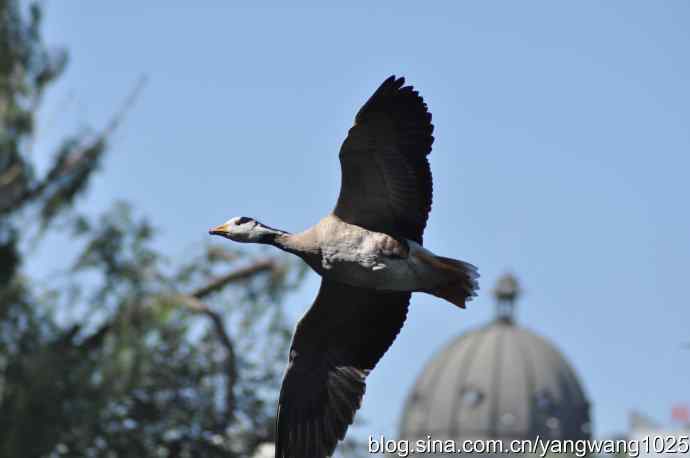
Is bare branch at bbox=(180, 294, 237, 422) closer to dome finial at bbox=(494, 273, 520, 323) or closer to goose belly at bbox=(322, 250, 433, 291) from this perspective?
goose belly at bbox=(322, 250, 433, 291)

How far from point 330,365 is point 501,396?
74.9 m

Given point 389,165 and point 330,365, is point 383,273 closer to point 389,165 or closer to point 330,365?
point 389,165

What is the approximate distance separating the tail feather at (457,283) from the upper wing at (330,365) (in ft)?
3.31

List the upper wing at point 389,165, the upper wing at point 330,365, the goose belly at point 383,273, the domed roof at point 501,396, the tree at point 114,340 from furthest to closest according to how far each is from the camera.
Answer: the domed roof at point 501,396
the tree at point 114,340
the upper wing at point 330,365
the upper wing at point 389,165
the goose belly at point 383,273

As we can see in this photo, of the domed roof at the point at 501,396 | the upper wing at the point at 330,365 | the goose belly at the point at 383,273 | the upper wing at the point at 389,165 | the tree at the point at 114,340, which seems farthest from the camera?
the domed roof at the point at 501,396

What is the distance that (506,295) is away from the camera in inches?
3890

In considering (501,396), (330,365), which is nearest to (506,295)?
(501,396)

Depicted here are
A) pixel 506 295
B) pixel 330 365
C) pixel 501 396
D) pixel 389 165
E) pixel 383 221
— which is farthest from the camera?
pixel 506 295

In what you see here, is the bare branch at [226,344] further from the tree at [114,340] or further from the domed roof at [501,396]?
the domed roof at [501,396]

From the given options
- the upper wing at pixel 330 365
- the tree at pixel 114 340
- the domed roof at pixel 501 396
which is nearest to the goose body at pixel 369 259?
the upper wing at pixel 330 365

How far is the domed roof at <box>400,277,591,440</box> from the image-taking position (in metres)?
86.3

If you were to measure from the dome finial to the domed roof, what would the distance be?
505 centimetres

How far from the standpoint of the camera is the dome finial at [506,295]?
96.4 metres

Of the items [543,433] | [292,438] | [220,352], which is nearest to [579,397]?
[543,433]
